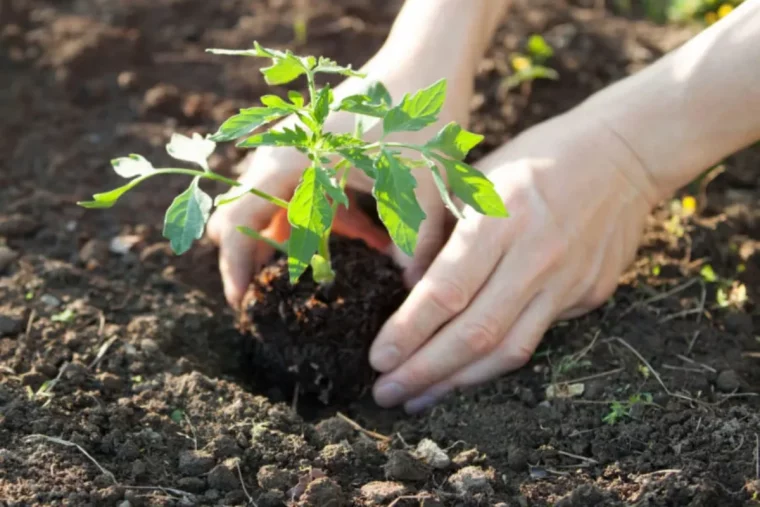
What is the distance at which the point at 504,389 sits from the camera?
1795 mm

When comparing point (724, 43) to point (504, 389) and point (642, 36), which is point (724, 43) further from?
point (642, 36)

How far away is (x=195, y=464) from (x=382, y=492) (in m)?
0.34

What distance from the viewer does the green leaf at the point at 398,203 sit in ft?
4.50

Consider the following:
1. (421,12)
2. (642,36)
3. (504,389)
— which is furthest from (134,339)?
(642,36)

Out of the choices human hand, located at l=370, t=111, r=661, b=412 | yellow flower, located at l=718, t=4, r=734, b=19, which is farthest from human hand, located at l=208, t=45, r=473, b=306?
yellow flower, located at l=718, t=4, r=734, b=19

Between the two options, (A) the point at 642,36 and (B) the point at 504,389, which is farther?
(A) the point at 642,36

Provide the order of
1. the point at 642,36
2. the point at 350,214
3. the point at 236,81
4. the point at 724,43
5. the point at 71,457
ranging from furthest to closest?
the point at 642,36
the point at 236,81
the point at 350,214
the point at 724,43
the point at 71,457

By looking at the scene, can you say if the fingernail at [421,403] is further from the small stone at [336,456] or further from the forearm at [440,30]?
the forearm at [440,30]

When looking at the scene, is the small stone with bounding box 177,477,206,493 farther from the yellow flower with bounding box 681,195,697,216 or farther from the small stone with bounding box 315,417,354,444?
the yellow flower with bounding box 681,195,697,216

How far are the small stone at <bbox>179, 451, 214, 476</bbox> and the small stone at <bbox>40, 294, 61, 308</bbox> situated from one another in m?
0.57

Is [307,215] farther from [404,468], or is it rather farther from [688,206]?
[688,206]

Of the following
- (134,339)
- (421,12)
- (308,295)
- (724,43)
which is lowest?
(134,339)

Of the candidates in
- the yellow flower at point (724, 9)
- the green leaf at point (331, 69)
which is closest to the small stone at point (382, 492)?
the green leaf at point (331, 69)

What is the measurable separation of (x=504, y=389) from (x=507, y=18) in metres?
1.64
